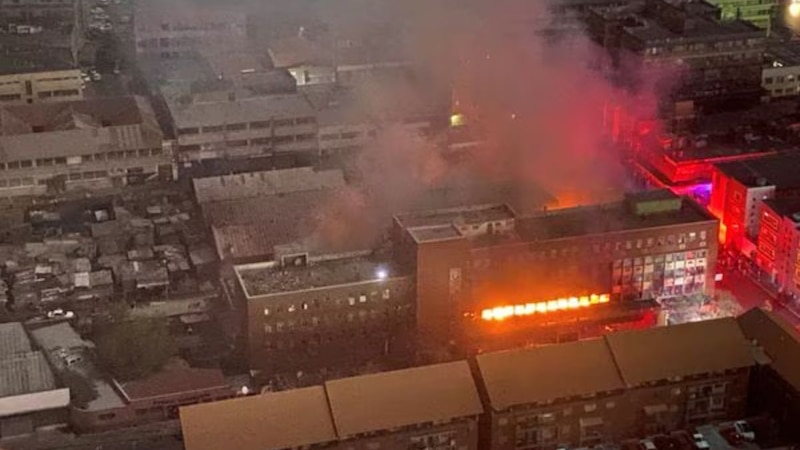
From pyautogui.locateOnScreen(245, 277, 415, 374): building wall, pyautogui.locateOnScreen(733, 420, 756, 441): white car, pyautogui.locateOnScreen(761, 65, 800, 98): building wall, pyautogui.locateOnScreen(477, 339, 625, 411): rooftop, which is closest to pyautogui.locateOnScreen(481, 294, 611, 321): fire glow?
pyautogui.locateOnScreen(245, 277, 415, 374): building wall

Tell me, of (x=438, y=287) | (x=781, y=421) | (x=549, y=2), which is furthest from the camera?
(x=549, y=2)

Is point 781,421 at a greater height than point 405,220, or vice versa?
point 405,220

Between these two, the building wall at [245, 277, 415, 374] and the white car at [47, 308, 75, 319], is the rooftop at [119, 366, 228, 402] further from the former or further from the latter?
the white car at [47, 308, 75, 319]

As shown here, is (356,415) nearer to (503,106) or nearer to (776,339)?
(776,339)

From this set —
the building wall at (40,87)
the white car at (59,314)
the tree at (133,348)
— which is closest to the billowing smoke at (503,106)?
the tree at (133,348)

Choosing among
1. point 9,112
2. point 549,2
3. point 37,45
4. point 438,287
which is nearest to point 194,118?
point 9,112

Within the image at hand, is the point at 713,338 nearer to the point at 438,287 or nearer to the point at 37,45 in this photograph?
the point at 438,287
